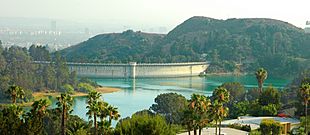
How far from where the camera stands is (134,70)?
13075cm

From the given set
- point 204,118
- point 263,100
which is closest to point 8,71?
point 263,100

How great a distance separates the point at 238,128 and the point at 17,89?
52.0 ft

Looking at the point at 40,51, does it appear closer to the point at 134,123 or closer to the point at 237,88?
the point at 237,88

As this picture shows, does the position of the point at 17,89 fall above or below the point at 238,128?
above

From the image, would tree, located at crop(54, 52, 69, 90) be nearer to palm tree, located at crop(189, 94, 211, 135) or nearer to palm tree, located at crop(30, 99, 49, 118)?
palm tree, located at crop(30, 99, 49, 118)

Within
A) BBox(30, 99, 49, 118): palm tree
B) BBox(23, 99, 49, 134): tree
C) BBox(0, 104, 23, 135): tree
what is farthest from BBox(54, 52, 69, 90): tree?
BBox(30, 99, 49, 118): palm tree

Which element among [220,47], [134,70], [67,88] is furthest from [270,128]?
[220,47]

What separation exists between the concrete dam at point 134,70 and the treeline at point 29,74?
62.8 ft

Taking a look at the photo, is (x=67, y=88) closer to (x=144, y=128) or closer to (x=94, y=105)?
(x=94, y=105)

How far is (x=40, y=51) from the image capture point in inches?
5157

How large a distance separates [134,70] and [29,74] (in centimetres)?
3689

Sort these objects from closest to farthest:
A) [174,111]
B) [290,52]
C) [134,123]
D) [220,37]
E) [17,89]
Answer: [134,123]
[17,89]
[174,111]
[290,52]
[220,37]

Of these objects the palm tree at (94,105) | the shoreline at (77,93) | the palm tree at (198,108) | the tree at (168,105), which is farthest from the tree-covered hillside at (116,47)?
the palm tree at (198,108)

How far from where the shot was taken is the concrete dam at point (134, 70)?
130750mm
